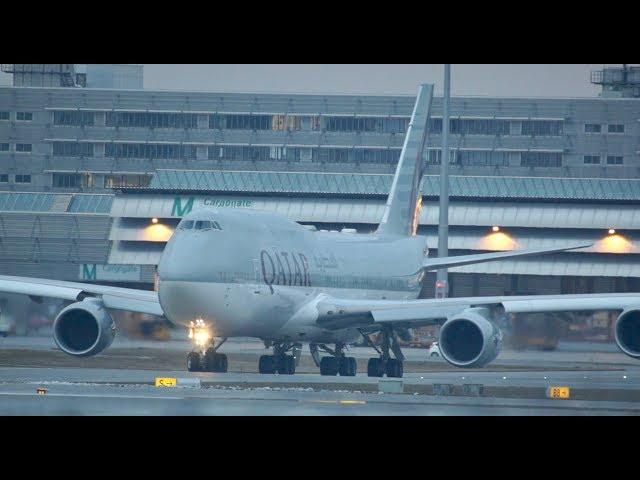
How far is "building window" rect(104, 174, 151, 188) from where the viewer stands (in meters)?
146

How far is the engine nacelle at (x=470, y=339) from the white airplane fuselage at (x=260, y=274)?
5134 mm

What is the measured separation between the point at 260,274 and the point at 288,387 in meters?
5.55

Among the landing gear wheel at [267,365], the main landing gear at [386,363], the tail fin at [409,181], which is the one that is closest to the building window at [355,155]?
the tail fin at [409,181]

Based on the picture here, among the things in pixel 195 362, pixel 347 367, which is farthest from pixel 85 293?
pixel 347 367

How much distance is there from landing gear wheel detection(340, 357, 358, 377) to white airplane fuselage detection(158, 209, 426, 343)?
0.81 metres

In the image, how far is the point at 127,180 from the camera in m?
146

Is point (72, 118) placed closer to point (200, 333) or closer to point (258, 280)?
point (258, 280)

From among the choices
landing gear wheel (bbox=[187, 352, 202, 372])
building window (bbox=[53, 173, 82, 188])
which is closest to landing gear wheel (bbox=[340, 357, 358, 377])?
landing gear wheel (bbox=[187, 352, 202, 372])

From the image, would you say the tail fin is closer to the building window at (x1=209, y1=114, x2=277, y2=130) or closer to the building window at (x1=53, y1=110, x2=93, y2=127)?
the building window at (x1=209, y1=114, x2=277, y2=130)

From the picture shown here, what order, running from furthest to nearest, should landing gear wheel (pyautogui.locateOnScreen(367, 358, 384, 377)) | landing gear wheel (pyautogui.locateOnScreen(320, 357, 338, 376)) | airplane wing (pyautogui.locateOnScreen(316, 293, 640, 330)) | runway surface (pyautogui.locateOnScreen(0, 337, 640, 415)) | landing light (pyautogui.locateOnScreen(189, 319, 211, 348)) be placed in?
landing gear wheel (pyautogui.locateOnScreen(367, 358, 384, 377)), landing gear wheel (pyautogui.locateOnScreen(320, 357, 338, 376)), airplane wing (pyautogui.locateOnScreen(316, 293, 640, 330)), landing light (pyautogui.locateOnScreen(189, 319, 211, 348)), runway surface (pyautogui.locateOnScreen(0, 337, 640, 415))

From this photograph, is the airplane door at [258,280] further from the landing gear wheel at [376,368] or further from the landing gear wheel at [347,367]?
the landing gear wheel at [376,368]
